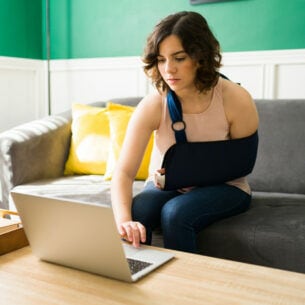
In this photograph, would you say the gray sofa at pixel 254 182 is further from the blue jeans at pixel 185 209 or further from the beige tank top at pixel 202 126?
the beige tank top at pixel 202 126

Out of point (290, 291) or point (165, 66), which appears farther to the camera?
point (165, 66)

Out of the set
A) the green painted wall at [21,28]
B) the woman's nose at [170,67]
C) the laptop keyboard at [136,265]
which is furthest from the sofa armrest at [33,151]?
the laptop keyboard at [136,265]

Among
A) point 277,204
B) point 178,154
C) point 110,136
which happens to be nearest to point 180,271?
point 178,154

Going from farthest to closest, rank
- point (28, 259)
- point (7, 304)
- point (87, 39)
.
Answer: point (87, 39), point (28, 259), point (7, 304)

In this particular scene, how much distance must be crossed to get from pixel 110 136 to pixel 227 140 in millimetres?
865

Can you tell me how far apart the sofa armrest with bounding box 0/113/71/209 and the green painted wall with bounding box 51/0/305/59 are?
2.34 feet

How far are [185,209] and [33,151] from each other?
Result: 1016mm

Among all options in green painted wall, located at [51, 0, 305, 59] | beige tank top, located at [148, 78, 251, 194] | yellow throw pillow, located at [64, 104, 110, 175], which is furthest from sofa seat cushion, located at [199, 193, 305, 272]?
green painted wall, located at [51, 0, 305, 59]

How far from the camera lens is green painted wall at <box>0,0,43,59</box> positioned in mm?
2920

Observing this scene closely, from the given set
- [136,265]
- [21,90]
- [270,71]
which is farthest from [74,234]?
[21,90]

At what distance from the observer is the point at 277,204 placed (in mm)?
1708

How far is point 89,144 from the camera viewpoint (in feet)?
7.47

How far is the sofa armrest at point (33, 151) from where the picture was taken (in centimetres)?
206

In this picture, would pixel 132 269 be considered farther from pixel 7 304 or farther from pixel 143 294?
pixel 7 304
